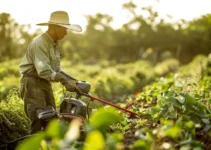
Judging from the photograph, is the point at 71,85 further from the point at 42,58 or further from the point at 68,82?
the point at 42,58

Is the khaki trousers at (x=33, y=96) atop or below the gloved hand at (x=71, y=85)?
below

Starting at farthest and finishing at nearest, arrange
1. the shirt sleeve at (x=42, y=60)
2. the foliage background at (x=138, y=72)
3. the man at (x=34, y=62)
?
the man at (x=34, y=62)
the shirt sleeve at (x=42, y=60)
the foliage background at (x=138, y=72)

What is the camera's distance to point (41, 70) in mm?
5086

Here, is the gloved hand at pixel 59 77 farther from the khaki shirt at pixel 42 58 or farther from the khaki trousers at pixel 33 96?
the khaki trousers at pixel 33 96

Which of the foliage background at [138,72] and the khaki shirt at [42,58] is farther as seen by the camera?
the khaki shirt at [42,58]

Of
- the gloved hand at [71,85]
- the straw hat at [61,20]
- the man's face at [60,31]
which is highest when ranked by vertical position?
the straw hat at [61,20]

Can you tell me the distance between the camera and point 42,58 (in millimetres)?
5207

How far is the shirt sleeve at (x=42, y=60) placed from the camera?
511cm

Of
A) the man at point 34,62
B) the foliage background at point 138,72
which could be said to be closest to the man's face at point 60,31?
the man at point 34,62

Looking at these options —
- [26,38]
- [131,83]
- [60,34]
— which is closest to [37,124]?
[60,34]


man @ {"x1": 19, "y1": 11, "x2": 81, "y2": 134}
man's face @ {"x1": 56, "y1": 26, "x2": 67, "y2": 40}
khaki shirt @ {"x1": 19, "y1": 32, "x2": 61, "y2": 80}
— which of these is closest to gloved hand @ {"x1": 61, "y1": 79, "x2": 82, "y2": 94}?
man @ {"x1": 19, "y1": 11, "x2": 81, "y2": 134}

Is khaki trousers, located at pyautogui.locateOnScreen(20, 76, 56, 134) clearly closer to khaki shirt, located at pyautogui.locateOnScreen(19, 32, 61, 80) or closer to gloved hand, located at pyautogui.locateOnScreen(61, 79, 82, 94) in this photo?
khaki shirt, located at pyautogui.locateOnScreen(19, 32, 61, 80)

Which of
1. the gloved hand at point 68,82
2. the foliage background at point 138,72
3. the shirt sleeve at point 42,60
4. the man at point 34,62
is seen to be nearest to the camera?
the foliage background at point 138,72


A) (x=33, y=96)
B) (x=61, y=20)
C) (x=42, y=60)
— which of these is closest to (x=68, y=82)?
(x=42, y=60)
